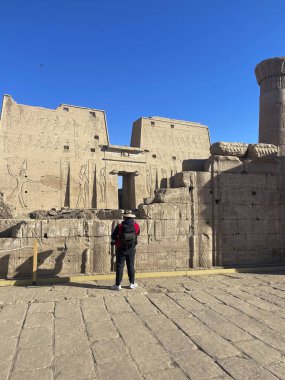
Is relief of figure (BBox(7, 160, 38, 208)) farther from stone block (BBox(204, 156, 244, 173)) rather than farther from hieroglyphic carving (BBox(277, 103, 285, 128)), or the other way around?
hieroglyphic carving (BBox(277, 103, 285, 128))

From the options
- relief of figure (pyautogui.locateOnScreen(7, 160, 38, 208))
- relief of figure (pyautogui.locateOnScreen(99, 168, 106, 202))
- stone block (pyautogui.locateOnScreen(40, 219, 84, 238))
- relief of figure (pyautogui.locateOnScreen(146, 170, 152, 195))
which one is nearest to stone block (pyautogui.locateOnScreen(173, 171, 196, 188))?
stone block (pyautogui.locateOnScreen(40, 219, 84, 238))

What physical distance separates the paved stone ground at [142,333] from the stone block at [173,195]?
7.56ft

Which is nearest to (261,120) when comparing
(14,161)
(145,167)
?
(145,167)

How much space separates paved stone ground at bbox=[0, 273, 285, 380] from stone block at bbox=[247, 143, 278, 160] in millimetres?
3753

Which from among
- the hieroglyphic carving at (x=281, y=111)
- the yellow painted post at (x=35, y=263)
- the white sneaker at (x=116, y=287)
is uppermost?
the hieroglyphic carving at (x=281, y=111)

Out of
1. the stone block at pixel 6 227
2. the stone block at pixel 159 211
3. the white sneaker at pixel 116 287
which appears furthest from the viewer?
the stone block at pixel 159 211

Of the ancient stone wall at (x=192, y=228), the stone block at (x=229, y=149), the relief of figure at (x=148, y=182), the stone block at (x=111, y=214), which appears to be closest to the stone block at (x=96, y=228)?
the ancient stone wall at (x=192, y=228)

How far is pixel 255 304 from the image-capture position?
4.47m

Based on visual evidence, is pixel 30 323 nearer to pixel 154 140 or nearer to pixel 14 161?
pixel 14 161

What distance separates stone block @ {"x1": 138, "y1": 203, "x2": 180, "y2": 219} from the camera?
22.4 ft

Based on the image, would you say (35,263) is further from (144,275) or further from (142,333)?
(142,333)

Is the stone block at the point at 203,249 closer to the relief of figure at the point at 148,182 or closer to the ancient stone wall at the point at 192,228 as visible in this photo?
the ancient stone wall at the point at 192,228

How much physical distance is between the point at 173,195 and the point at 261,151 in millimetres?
2753

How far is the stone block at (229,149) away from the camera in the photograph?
781 cm
